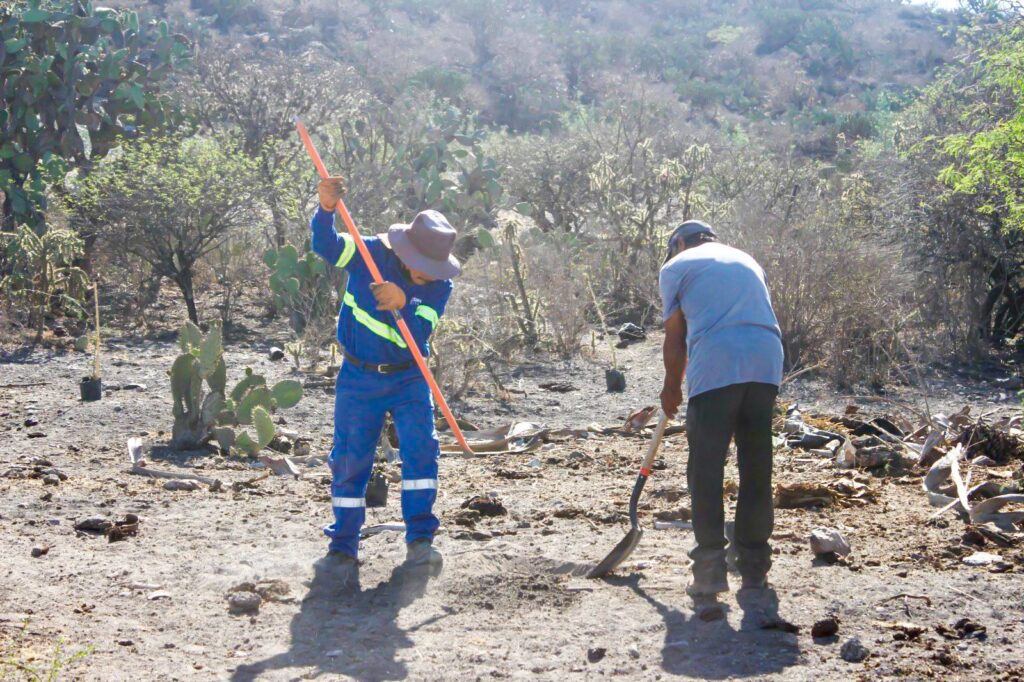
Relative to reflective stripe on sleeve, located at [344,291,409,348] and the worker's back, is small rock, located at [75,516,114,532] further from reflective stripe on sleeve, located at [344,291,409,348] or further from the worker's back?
the worker's back

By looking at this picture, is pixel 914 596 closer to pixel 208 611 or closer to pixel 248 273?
pixel 208 611

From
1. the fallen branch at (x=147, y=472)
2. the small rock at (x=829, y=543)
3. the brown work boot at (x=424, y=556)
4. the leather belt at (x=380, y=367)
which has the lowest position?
the fallen branch at (x=147, y=472)

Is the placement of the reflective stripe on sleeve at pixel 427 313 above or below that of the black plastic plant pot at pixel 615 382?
above

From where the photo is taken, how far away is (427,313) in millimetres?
5609

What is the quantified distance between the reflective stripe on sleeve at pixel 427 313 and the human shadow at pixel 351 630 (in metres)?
1.15

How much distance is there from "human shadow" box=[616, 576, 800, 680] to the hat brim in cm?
184

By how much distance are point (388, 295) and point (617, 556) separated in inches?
62.3

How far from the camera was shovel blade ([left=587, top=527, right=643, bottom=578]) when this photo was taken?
5.46m

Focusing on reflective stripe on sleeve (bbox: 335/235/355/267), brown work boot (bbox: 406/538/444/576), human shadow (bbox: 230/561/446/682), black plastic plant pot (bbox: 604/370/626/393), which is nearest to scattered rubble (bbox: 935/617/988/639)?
human shadow (bbox: 230/561/446/682)

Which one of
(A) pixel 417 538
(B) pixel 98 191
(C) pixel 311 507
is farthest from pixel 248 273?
(A) pixel 417 538

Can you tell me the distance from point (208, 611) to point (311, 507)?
6.02 feet

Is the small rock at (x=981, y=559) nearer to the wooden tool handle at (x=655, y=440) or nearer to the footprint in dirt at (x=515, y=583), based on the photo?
the wooden tool handle at (x=655, y=440)

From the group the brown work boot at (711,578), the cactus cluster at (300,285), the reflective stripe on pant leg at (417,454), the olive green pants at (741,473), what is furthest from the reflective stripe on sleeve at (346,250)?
the cactus cluster at (300,285)

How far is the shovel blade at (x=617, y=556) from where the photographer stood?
17.9 ft
